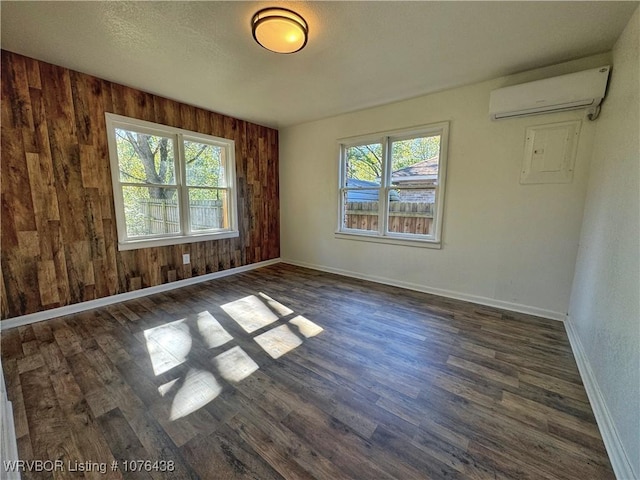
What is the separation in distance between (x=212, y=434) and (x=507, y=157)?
11.3ft

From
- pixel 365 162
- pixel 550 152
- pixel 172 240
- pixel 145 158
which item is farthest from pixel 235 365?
pixel 550 152

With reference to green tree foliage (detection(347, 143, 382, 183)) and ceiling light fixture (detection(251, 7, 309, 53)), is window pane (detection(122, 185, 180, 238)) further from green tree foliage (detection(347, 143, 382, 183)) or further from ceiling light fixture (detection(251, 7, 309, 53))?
green tree foliage (detection(347, 143, 382, 183))

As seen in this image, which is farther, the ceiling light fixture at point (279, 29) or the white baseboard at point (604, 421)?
the ceiling light fixture at point (279, 29)

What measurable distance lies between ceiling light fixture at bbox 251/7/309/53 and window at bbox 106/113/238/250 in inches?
81.5

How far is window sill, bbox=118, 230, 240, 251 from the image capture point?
3105 millimetres

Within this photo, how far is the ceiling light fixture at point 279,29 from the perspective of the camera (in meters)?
1.74

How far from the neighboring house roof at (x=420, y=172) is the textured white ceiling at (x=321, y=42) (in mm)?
834

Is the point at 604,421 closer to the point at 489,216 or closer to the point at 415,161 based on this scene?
the point at 489,216

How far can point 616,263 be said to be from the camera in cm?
157

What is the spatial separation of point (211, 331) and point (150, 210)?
192 cm

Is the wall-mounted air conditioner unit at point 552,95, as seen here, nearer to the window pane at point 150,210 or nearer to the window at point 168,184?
the window at point 168,184

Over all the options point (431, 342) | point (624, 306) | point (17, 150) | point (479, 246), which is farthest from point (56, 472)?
point (479, 246)

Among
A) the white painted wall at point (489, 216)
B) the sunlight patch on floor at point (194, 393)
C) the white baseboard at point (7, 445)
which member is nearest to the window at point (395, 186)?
the white painted wall at point (489, 216)

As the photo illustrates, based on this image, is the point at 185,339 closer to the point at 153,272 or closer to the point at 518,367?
the point at 153,272
